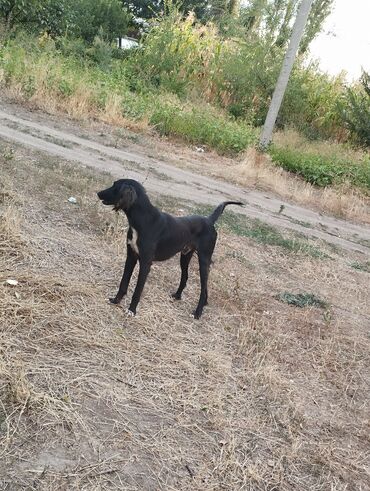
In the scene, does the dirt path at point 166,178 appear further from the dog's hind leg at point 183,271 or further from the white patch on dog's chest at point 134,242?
the white patch on dog's chest at point 134,242

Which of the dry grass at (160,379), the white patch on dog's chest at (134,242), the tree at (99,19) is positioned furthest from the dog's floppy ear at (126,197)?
the tree at (99,19)

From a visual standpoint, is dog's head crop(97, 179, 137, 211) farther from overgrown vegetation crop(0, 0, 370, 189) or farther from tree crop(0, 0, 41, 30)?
tree crop(0, 0, 41, 30)

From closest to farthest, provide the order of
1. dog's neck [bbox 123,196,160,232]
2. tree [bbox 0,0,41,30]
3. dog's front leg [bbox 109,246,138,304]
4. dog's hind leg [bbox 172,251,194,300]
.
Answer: dog's neck [bbox 123,196,160,232] < dog's front leg [bbox 109,246,138,304] < dog's hind leg [bbox 172,251,194,300] < tree [bbox 0,0,41,30]

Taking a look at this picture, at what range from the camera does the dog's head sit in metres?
3.79

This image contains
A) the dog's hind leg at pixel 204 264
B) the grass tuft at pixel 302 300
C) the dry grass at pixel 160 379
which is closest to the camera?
the dry grass at pixel 160 379

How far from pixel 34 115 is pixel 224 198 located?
15.8 ft

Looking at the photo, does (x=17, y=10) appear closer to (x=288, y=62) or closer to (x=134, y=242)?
(x=288, y=62)

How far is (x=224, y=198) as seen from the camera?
31.8 feet

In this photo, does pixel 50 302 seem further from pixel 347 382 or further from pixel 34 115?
pixel 34 115

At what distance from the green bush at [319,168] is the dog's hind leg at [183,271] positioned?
917cm

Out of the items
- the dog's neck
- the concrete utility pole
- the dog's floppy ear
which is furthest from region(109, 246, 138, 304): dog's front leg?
the concrete utility pole

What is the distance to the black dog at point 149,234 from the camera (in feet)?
12.6

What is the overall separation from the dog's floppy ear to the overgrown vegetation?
9117 millimetres

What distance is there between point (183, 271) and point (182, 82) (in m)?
14.1
